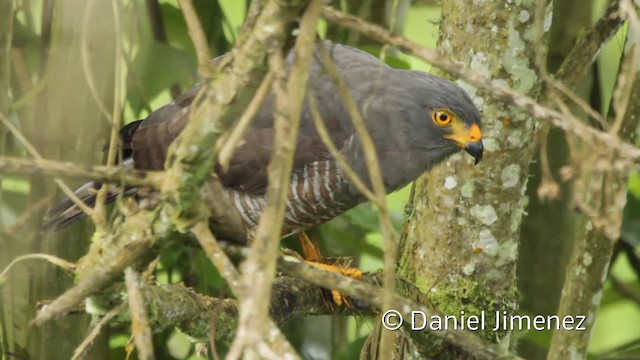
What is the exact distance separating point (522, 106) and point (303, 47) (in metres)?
0.33

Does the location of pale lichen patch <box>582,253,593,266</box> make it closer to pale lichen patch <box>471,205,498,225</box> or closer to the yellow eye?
pale lichen patch <box>471,205,498,225</box>

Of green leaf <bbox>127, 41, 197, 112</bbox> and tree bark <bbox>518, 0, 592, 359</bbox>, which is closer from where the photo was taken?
green leaf <bbox>127, 41, 197, 112</bbox>

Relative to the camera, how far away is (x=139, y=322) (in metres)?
1.49

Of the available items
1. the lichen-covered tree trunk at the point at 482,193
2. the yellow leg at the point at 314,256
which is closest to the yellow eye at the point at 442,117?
the lichen-covered tree trunk at the point at 482,193

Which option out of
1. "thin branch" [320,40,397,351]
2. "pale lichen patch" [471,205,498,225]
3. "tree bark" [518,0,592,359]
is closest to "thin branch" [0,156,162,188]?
"thin branch" [320,40,397,351]

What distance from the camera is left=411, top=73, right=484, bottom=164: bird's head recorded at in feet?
9.47

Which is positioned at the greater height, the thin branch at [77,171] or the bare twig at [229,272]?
the thin branch at [77,171]

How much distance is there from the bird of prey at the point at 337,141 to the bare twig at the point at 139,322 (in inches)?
59.1

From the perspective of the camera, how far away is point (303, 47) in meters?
1.25

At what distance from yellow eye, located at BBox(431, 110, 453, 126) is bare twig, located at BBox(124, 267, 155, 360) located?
68.9 inches

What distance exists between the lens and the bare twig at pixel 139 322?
4.78 feet

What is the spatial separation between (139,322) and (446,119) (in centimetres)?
186

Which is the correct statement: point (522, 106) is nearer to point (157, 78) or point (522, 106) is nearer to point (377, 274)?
point (377, 274)

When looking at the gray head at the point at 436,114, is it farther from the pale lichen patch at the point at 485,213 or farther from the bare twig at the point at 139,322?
the bare twig at the point at 139,322
